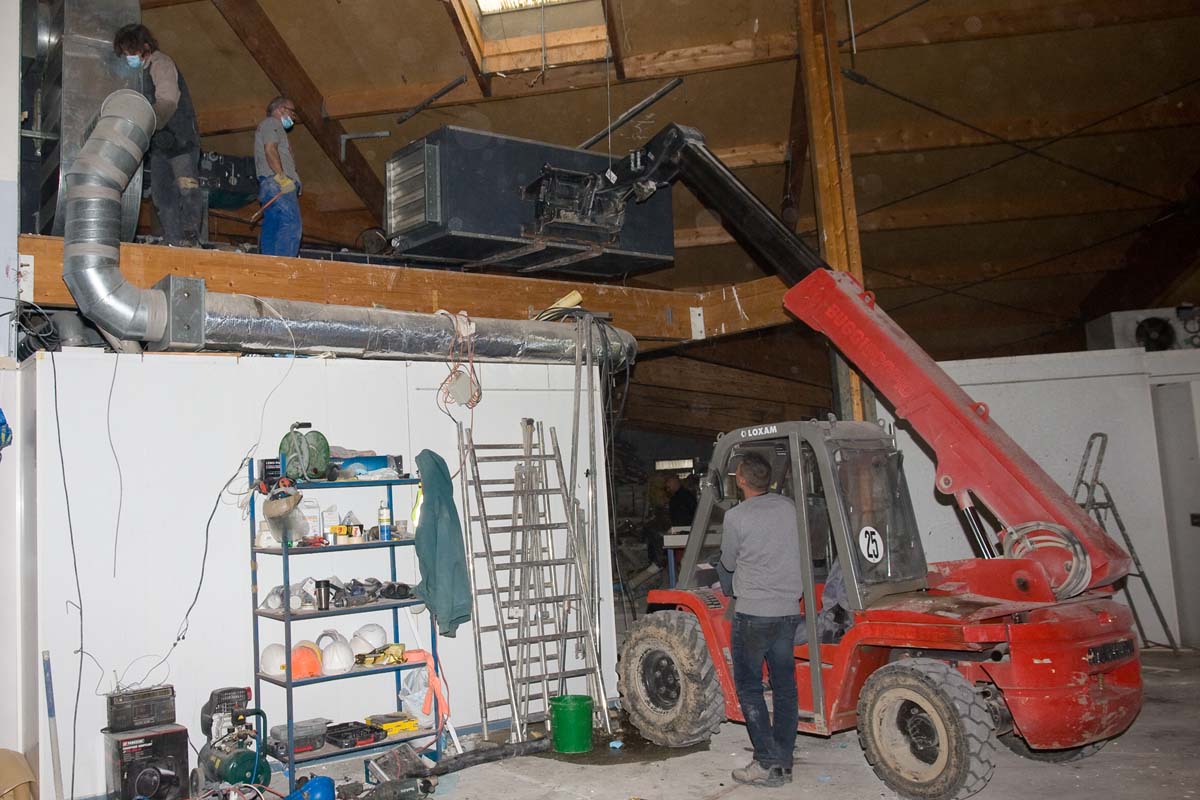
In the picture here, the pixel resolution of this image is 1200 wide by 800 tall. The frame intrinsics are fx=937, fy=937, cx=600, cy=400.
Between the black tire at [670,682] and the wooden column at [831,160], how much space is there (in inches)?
94.8

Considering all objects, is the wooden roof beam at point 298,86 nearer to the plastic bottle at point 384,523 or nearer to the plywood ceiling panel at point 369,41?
the plywood ceiling panel at point 369,41

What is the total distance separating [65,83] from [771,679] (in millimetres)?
5651

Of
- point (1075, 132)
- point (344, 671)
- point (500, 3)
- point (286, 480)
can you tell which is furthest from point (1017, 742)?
point (500, 3)

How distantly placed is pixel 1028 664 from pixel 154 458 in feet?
15.6

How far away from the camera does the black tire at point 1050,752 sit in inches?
195

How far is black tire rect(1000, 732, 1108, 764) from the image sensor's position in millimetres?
4941

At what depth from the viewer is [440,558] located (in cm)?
562

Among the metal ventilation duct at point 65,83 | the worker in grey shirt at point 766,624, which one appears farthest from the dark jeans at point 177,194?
the worker in grey shirt at point 766,624

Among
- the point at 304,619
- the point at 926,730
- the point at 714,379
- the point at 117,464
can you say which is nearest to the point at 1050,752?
the point at 926,730

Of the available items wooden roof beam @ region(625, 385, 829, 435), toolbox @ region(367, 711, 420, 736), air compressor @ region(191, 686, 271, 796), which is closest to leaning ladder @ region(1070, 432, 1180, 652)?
wooden roof beam @ region(625, 385, 829, 435)

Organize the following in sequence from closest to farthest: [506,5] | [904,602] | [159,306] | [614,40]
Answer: [904,602]
[159,306]
[614,40]
[506,5]

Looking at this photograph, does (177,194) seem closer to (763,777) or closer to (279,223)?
(279,223)

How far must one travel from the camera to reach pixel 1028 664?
420 centimetres

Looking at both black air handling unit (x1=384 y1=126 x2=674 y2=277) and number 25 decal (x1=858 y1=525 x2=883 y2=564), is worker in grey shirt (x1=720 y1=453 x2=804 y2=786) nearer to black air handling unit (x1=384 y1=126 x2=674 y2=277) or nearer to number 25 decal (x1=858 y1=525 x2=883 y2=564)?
number 25 decal (x1=858 y1=525 x2=883 y2=564)
